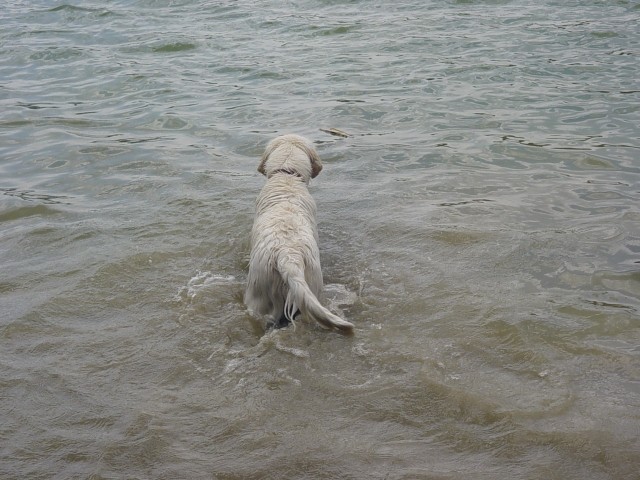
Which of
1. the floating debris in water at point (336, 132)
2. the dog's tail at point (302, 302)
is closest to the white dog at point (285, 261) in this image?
the dog's tail at point (302, 302)

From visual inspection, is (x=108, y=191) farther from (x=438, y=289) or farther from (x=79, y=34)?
(x=79, y=34)

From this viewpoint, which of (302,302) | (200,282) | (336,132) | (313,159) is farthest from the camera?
(336,132)

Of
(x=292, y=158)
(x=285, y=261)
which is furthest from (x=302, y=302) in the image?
(x=292, y=158)

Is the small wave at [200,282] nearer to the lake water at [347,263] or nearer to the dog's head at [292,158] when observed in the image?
the lake water at [347,263]

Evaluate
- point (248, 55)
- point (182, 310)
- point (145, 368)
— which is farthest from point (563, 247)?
point (248, 55)

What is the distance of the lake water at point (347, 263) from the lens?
3721mm

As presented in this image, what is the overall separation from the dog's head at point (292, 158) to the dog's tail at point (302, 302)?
1904mm

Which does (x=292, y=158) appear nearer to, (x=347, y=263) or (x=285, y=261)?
(x=347, y=263)

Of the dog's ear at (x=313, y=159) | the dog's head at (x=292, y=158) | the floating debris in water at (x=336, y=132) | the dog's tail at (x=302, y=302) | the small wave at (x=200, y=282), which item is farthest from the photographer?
the floating debris in water at (x=336, y=132)

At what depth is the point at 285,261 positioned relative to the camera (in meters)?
4.61

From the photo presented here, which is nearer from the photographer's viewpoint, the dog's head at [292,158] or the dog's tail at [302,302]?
the dog's tail at [302,302]

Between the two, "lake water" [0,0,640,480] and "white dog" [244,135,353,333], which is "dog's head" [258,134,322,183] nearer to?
"white dog" [244,135,353,333]

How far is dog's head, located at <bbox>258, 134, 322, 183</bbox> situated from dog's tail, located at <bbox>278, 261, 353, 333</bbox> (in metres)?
1.90

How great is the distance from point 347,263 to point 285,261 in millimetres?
1438
